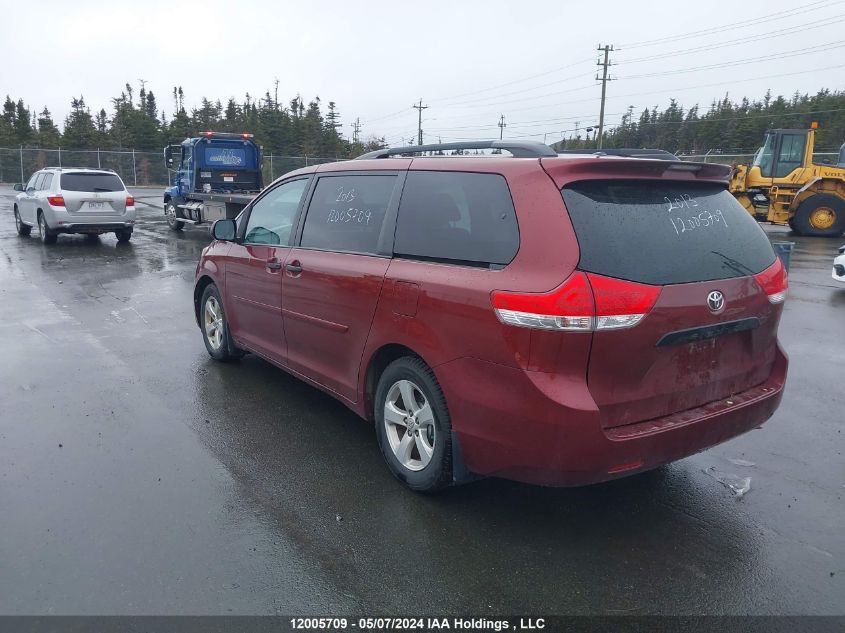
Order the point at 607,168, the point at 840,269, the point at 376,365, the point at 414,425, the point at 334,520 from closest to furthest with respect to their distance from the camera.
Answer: the point at 607,168
the point at 334,520
the point at 414,425
the point at 376,365
the point at 840,269

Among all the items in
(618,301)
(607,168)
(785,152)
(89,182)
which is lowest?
(618,301)

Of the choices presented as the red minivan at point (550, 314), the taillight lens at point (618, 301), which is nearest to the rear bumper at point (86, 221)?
the red minivan at point (550, 314)

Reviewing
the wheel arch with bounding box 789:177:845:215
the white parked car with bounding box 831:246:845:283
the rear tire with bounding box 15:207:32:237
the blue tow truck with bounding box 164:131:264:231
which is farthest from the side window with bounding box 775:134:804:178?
the rear tire with bounding box 15:207:32:237

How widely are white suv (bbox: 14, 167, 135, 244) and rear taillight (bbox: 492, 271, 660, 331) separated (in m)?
14.2

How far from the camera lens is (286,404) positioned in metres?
5.14

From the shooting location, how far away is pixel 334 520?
11.3 ft

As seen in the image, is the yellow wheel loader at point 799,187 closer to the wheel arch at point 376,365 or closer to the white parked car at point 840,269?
the white parked car at point 840,269

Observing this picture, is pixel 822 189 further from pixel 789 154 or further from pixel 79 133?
pixel 79 133

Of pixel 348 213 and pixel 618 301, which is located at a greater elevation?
pixel 348 213

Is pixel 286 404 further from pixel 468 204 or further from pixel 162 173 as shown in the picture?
pixel 162 173

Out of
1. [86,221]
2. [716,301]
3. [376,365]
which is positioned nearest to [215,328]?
[376,365]

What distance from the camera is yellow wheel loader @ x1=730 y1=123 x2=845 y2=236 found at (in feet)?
63.9

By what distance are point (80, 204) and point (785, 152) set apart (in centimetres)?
1970

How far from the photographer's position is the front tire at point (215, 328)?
5926mm
